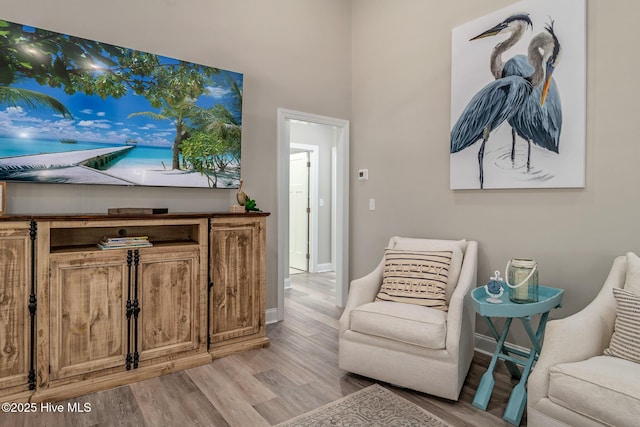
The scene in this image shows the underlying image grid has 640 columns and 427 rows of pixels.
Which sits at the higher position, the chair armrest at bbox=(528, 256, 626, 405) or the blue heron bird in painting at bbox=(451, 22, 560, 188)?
the blue heron bird in painting at bbox=(451, 22, 560, 188)

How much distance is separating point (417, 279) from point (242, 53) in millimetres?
2462

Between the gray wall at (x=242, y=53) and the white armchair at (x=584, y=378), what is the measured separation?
2.43m

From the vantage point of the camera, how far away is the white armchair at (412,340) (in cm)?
220

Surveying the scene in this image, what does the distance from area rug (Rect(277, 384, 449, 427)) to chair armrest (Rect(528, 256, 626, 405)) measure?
56cm

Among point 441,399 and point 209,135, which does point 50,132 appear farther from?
point 441,399

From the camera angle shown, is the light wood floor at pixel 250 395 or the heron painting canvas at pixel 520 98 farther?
the heron painting canvas at pixel 520 98

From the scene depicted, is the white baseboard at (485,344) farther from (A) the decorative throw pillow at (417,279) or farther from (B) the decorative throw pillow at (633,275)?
(B) the decorative throw pillow at (633,275)

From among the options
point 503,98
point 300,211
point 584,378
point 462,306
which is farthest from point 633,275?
point 300,211

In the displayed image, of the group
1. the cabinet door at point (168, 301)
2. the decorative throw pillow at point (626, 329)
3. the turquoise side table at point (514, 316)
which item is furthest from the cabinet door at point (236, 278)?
the decorative throw pillow at point (626, 329)

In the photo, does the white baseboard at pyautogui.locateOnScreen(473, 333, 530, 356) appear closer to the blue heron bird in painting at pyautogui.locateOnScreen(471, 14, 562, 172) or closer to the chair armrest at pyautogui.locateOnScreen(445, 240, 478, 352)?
the chair armrest at pyautogui.locateOnScreen(445, 240, 478, 352)

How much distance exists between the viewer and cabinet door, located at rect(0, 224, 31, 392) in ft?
7.09

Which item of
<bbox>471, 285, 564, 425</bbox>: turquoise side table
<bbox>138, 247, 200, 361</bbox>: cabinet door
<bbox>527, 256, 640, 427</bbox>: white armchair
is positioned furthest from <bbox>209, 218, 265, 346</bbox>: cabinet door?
<bbox>527, 256, 640, 427</bbox>: white armchair

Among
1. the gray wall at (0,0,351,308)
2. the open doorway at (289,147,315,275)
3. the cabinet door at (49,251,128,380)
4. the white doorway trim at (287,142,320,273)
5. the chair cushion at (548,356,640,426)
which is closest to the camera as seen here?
the chair cushion at (548,356,640,426)

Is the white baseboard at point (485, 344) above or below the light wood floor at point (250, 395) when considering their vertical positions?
above
